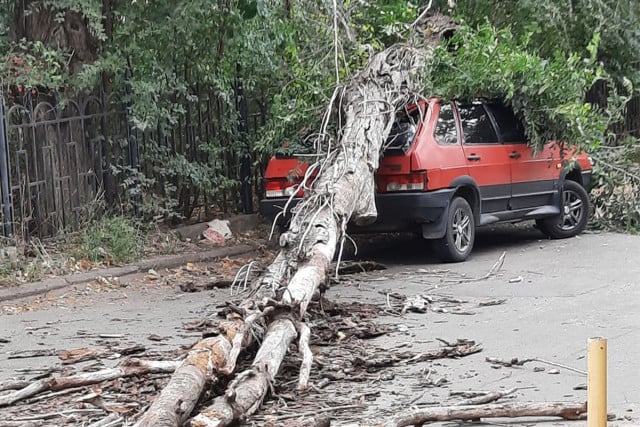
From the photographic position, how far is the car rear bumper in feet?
38.2

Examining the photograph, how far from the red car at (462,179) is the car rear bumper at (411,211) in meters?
0.01

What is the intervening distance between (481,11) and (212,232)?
4.98 m

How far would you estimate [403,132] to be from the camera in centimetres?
1202

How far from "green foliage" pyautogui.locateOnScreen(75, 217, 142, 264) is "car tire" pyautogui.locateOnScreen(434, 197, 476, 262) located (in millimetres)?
3546

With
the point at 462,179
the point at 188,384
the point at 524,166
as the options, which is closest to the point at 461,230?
the point at 462,179

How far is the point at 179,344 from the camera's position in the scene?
328 inches

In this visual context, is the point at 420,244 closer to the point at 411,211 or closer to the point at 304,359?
the point at 411,211

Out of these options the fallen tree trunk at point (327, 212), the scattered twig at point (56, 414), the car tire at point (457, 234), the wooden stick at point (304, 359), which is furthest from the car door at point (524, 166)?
the scattered twig at point (56, 414)

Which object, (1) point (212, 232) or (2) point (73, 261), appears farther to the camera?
(1) point (212, 232)

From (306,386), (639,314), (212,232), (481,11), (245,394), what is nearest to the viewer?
(245,394)

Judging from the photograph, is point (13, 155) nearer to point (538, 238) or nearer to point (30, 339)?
point (30, 339)

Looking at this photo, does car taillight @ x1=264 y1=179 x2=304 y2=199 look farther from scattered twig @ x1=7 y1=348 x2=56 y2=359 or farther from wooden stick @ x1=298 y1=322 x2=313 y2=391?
wooden stick @ x1=298 y1=322 x2=313 y2=391

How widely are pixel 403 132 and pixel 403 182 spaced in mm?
645

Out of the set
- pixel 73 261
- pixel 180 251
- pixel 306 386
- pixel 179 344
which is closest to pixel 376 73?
pixel 180 251
